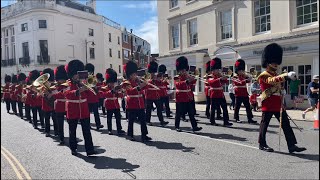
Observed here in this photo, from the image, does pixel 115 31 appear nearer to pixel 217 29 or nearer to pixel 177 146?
Result: pixel 177 146

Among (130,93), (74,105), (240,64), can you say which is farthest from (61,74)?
(240,64)

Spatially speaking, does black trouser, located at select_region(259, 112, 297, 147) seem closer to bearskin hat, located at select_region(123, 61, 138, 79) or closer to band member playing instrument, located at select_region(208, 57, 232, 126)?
bearskin hat, located at select_region(123, 61, 138, 79)

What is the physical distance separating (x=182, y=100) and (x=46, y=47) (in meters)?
4.88

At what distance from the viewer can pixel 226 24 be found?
14531mm

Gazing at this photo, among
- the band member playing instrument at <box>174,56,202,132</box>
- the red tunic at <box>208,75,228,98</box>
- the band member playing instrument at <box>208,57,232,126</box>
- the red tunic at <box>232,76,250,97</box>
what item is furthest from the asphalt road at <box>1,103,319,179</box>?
the red tunic at <box>232,76,250,97</box>

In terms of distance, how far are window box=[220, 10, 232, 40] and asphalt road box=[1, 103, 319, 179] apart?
7300mm

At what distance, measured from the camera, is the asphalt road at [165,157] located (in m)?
4.53

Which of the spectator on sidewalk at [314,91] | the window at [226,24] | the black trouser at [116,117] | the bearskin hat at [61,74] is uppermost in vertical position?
the window at [226,24]

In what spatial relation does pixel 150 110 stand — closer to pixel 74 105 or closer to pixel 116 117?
pixel 116 117

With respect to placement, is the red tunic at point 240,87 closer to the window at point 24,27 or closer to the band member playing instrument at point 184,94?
the band member playing instrument at point 184,94

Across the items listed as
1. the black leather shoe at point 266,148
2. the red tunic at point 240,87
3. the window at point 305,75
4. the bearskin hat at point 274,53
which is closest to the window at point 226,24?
the red tunic at point 240,87

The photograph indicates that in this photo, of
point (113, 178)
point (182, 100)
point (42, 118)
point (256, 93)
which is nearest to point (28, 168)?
point (113, 178)

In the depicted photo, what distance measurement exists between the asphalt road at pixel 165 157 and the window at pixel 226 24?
7.30 metres

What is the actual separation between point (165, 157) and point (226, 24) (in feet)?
33.7
